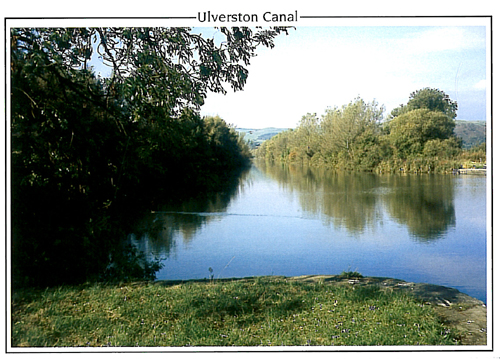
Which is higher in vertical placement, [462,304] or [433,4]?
[433,4]

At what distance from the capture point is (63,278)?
4605 millimetres

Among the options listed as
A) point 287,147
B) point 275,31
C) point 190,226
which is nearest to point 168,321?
point 275,31

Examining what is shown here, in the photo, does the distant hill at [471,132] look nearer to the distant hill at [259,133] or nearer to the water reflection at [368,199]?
the water reflection at [368,199]

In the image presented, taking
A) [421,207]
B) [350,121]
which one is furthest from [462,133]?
[421,207]

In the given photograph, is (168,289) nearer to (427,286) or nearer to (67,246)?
(67,246)

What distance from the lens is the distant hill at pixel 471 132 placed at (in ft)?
12.7

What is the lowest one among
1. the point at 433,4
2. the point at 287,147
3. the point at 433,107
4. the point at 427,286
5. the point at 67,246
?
the point at 427,286

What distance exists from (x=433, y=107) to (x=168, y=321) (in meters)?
4.97

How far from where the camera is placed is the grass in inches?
128

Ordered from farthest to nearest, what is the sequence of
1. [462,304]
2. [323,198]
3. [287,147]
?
[323,198]
[287,147]
[462,304]

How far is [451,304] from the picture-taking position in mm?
3943

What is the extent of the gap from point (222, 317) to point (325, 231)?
5372mm

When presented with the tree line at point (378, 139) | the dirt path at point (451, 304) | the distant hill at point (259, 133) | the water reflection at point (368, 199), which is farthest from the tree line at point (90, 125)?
the water reflection at point (368, 199)

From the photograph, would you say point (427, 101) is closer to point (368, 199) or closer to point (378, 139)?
point (378, 139)
